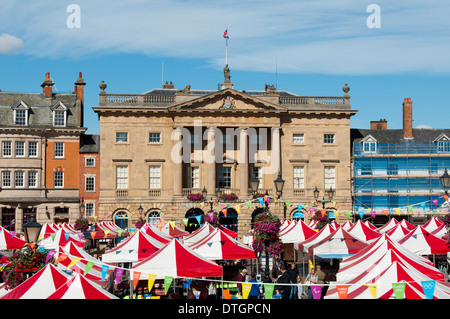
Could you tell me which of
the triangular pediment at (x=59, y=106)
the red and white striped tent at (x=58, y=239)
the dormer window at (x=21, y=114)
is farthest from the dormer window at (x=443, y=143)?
the red and white striped tent at (x=58, y=239)

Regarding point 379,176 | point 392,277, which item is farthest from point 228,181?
point 392,277

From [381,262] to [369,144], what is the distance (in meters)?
48.7

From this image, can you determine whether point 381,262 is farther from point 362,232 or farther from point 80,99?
point 80,99

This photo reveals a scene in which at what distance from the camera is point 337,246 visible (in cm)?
3238

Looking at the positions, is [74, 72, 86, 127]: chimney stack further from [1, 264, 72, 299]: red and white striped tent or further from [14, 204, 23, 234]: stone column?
[1, 264, 72, 299]: red and white striped tent

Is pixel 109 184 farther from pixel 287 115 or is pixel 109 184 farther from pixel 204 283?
pixel 204 283

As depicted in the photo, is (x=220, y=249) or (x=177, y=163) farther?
(x=177, y=163)

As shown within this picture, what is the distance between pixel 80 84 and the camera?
7075 cm

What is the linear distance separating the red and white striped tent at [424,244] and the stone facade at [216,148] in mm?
32092

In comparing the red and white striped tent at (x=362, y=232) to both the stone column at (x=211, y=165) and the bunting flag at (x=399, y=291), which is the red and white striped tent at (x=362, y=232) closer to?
the bunting flag at (x=399, y=291)

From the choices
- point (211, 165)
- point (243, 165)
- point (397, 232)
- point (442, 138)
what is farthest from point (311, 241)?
point (442, 138)

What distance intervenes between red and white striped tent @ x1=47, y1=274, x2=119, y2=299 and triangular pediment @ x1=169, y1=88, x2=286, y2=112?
48892 mm

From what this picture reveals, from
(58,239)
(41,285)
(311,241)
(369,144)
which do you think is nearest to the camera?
(41,285)

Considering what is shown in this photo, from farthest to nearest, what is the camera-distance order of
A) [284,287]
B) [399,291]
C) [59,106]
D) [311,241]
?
[59,106] < [311,241] < [284,287] < [399,291]
